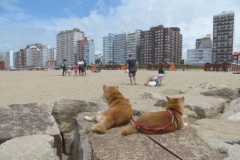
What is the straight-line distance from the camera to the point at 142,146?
238 centimetres

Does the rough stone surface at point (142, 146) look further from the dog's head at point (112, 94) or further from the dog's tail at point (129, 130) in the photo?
the dog's head at point (112, 94)

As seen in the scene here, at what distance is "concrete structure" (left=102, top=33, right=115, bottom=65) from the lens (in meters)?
112

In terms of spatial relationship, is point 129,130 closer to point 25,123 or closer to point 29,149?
point 29,149

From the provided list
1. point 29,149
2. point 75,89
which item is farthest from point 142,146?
point 75,89

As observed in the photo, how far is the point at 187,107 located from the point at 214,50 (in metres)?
84.4

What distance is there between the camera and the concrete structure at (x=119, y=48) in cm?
10788

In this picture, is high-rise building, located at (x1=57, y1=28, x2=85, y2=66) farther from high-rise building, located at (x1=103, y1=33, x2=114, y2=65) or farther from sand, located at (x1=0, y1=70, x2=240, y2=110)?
A: sand, located at (x1=0, y1=70, x2=240, y2=110)

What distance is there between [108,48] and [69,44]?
76.6 ft

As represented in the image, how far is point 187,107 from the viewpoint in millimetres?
4992

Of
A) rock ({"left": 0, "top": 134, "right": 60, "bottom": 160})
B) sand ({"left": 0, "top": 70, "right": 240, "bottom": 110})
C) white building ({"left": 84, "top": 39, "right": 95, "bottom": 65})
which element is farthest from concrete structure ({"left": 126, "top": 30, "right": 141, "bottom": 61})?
rock ({"left": 0, "top": 134, "right": 60, "bottom": 160})

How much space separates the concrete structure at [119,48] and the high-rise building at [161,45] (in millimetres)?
12603

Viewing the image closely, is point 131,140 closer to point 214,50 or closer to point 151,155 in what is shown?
point 151,155

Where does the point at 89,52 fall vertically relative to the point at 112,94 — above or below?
above

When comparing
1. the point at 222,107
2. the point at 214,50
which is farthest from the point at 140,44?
the point at 222,107
